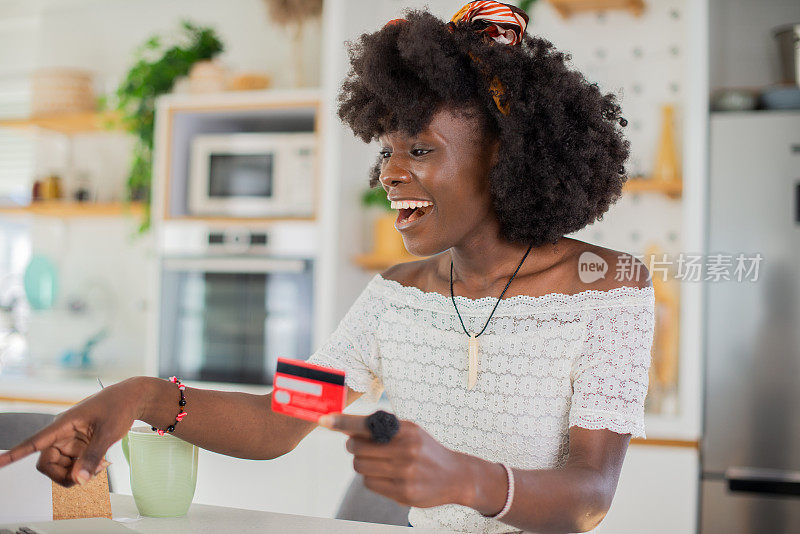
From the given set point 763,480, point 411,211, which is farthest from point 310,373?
point 763,480

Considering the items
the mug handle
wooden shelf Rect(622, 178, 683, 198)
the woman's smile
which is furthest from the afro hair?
wooden shelf Rect(622, 178, 683, 198)

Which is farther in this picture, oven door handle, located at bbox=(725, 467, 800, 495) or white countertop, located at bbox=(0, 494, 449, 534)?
oven door handle, located at bbox=(725, 467, 800, 495)

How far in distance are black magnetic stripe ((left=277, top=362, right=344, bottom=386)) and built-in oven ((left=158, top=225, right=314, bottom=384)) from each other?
213 centimetres

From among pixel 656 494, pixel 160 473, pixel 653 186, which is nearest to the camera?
pixel 160 473

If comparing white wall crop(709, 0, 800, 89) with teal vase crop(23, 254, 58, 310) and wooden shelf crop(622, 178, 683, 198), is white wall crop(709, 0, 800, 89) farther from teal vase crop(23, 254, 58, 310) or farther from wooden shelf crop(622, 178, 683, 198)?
teal vase crop(23, 254, 58, 310)

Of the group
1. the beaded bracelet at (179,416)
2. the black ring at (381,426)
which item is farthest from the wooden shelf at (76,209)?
the black ring at (381,426)

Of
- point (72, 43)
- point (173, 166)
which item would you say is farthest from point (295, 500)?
point (72, 43)

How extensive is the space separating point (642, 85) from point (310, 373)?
8.49 feet

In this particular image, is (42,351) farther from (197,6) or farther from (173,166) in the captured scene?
(197,6)

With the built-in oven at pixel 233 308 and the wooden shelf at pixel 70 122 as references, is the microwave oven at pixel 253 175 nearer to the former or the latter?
the built-in oven at pixel 233 308

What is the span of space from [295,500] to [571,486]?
66.0 inches

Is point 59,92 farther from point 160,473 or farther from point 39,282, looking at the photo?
Result: point 160,473

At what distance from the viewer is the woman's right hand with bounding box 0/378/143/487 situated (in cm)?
96

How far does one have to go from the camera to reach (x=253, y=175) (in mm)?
3072
